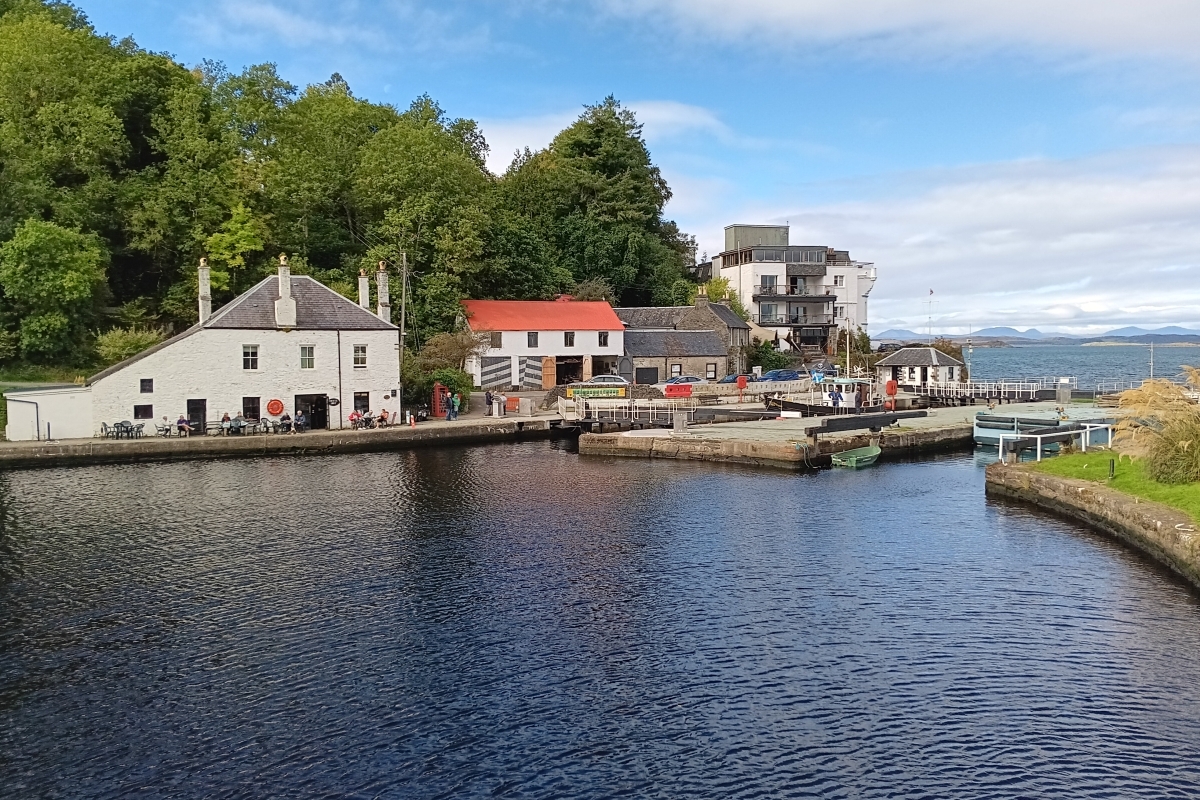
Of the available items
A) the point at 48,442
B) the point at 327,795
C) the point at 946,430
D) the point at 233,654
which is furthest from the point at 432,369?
the point at 327,795

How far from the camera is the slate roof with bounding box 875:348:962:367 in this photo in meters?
59.2

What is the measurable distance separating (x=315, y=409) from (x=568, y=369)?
21.9m

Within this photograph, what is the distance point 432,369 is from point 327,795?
40618 millimetres

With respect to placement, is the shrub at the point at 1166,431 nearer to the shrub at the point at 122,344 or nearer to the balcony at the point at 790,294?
the shrub at the point at 122,344

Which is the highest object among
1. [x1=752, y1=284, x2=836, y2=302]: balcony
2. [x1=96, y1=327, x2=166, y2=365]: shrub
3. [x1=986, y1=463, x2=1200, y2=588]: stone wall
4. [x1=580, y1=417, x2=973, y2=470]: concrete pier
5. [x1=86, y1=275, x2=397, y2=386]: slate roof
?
[x1=752, y1=284, x2=836, y2=302]: balcony

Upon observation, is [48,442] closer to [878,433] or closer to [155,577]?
[155,577]

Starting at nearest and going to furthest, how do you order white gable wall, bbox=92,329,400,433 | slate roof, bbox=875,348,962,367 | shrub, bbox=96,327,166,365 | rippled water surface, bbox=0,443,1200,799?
rippled water surface, bbox=0,443,1200,799, white gable wall, bbox=92,329,400,433, shrub, bbox=96,327,166,365, slate roof, bbox=875,348,962,367

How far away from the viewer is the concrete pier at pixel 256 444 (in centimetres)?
3681

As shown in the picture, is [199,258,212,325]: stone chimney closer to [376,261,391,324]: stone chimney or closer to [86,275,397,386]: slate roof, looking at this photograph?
Result: [86,275,397,386]: slate roof

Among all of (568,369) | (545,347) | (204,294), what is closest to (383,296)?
(204,294)

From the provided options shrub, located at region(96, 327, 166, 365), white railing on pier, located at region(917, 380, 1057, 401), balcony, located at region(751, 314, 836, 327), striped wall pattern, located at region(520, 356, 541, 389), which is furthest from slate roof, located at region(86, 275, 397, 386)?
balcony, located at region(751, 314, 836, 327)

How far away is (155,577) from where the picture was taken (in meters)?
20.7

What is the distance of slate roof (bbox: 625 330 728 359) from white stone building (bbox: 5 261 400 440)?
21.9 meters

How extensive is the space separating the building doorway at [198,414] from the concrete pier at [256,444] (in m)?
1.70
